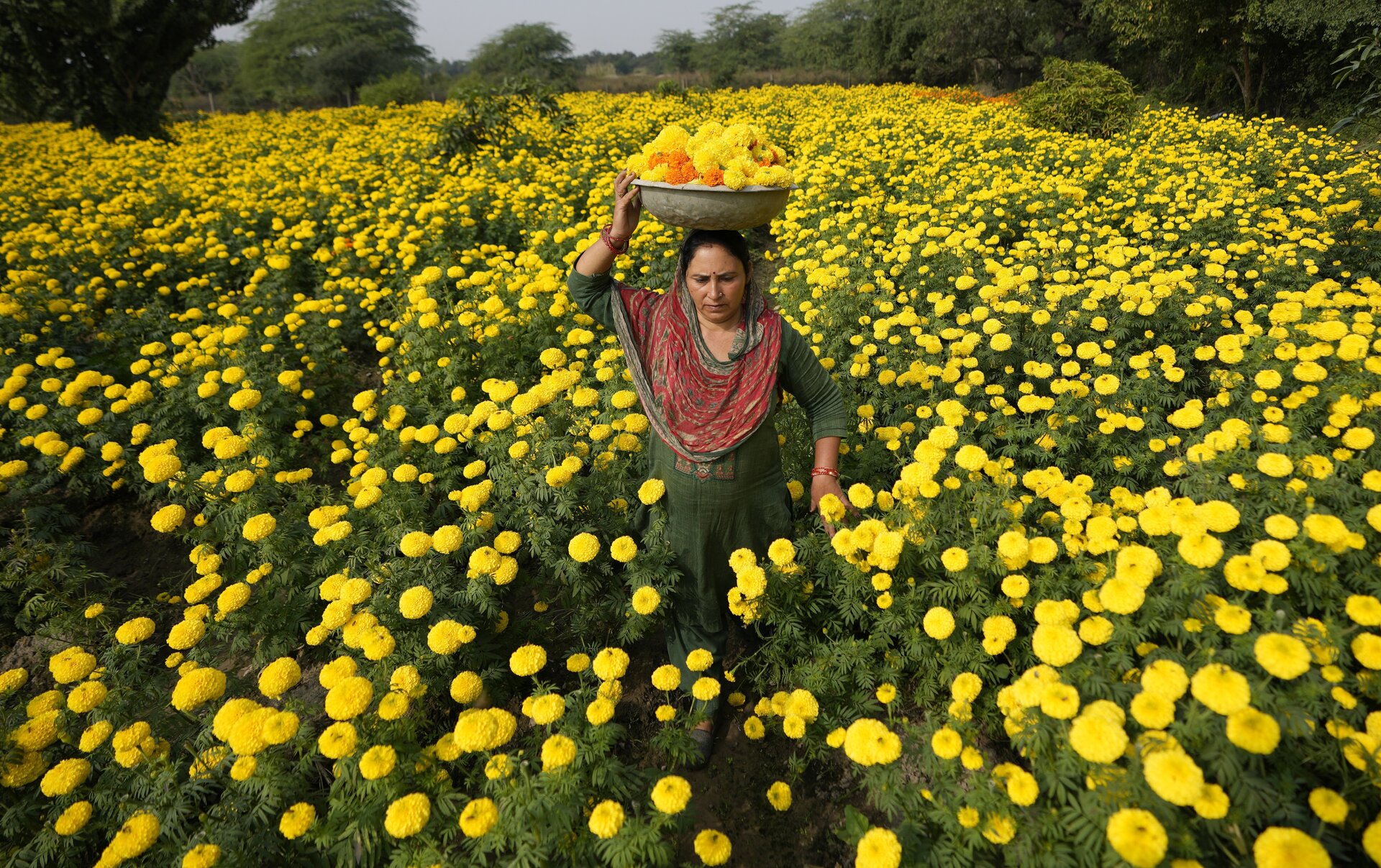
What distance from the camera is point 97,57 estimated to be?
13.3 m

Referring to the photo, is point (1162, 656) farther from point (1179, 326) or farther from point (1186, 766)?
point (1179, 326)

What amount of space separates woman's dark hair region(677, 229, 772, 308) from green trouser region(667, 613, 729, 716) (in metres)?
1.48

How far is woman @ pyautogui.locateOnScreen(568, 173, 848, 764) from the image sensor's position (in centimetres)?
210

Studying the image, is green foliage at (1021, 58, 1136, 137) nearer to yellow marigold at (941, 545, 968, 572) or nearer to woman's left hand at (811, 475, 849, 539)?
woman's left hand at (811, 475, 849, 539)

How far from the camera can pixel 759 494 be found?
2.32 meters

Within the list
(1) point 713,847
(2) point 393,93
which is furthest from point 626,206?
(2) point 393,93

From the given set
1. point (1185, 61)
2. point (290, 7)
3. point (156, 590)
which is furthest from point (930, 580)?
point (290, 7)

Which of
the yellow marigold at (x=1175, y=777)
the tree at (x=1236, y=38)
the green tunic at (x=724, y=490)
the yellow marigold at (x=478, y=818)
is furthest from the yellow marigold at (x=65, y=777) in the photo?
the tree at (x=1236, y=38)

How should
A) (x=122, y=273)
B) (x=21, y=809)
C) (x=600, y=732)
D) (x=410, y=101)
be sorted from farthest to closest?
(x=410, y=101)
(x=122, y=273)
(x=21, y=809)
(x=600, y=732)

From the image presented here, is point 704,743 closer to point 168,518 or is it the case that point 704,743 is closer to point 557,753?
point 557,753

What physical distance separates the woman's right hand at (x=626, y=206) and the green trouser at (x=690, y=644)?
163cm

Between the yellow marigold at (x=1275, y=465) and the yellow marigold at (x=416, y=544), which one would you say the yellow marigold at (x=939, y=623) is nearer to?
the yellow marigold at (x=1275, y=465)

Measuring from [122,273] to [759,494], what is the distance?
738cm

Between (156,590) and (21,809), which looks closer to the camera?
(21,809)
